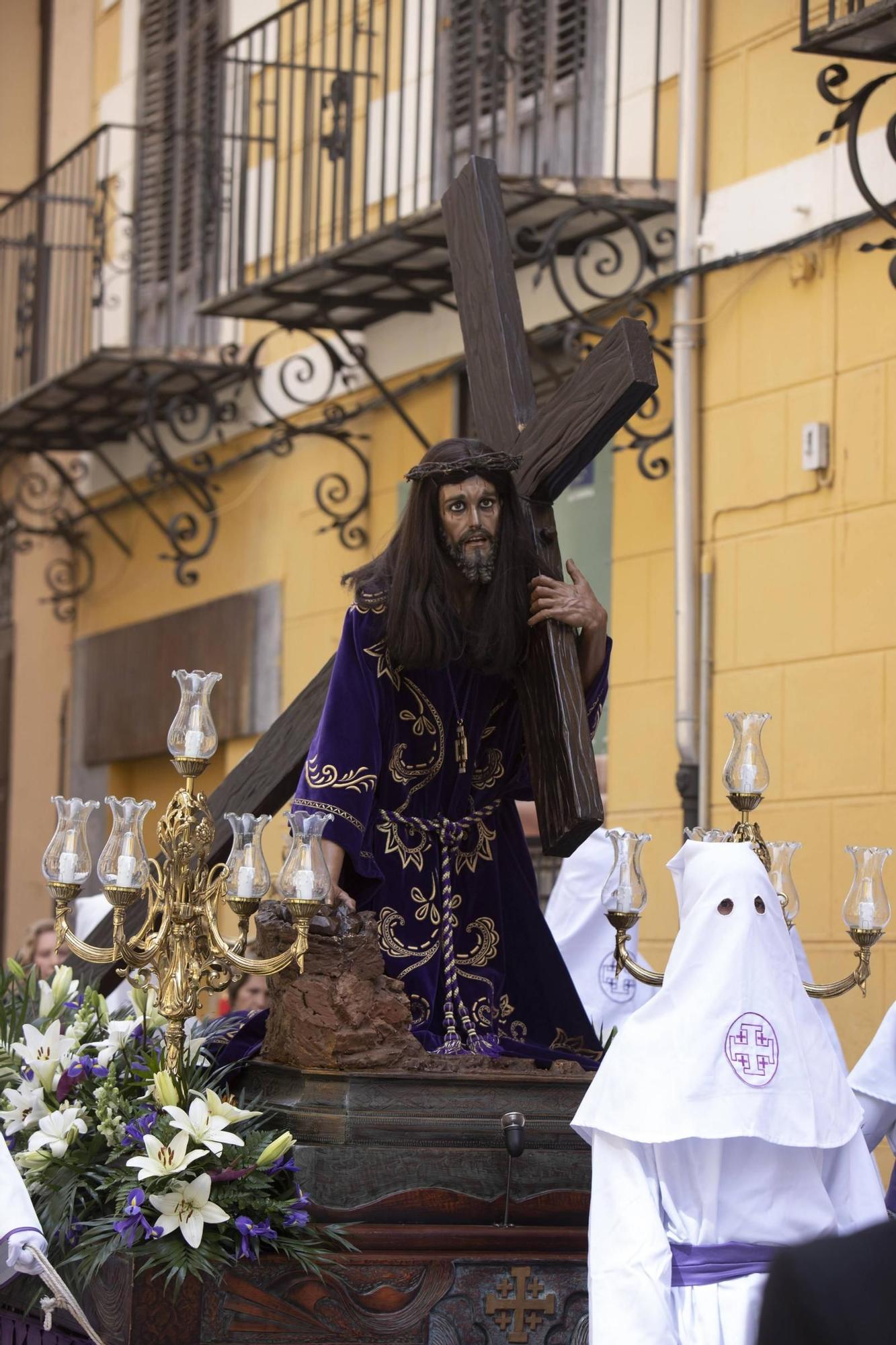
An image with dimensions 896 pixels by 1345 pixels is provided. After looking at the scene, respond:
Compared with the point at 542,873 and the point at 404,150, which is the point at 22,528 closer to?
the point at 404,150

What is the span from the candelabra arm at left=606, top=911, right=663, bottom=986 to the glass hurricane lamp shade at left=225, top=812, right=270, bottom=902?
2.27 feet

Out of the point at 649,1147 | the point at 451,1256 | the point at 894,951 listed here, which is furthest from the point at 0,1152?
the point at 894,951

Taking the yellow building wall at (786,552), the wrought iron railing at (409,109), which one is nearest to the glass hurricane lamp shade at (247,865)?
the yellow building wall at (786,552)

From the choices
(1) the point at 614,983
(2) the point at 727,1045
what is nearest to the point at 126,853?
(2) the point at 727,1045

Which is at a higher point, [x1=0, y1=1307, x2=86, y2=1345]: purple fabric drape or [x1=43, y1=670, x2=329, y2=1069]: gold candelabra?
[x1=43, y1=670, x2=329, y2=1069]: gold candelabra

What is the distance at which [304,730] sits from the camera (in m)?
4.75

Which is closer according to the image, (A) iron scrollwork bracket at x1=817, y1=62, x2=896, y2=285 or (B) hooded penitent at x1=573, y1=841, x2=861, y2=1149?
(B) hooded penitent at x1=573, y1=841, x2=861, y2=1149

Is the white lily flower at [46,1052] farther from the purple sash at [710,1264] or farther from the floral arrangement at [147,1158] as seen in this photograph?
the purple sash at [710,1264]

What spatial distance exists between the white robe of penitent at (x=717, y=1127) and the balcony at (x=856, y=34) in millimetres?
3157

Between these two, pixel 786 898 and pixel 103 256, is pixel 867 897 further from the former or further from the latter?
pixel 103 256

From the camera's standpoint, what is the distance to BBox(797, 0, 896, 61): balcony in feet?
19.0

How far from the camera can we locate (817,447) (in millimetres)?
6941

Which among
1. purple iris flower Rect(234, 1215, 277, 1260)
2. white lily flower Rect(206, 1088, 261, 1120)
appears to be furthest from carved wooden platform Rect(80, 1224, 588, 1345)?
white lily flower Rect(206, 1088, 261, 1120)

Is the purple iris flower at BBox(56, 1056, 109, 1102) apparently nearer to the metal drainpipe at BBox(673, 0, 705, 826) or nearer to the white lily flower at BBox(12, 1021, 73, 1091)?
the white lily flower at BBox(12, 1021, 73, 1091)
